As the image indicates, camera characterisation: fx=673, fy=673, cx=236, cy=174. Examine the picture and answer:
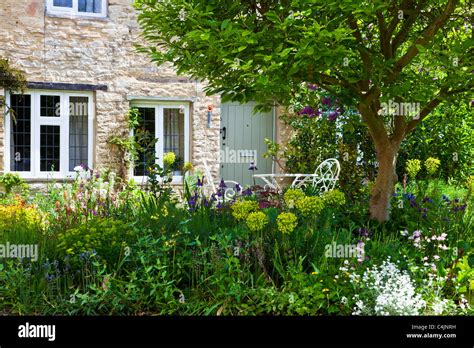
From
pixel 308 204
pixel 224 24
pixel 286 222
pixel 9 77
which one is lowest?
pixel 286 222

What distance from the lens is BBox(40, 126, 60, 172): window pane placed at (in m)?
12.6

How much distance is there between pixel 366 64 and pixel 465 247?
1905mm

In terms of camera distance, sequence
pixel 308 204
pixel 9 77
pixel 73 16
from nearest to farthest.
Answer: pixel 308 204 < pixel 9 77 < pixel 73 16

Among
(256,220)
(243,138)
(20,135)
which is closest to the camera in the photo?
(256,220)

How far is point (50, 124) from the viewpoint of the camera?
1260cm

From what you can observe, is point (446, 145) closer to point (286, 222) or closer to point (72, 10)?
point (72, 10)

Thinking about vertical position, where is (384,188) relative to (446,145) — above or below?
below

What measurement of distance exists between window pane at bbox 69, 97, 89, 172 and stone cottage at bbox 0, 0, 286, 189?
0.02 m

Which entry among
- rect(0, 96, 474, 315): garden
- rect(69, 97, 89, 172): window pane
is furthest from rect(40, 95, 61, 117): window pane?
rect(0, 96, 474, 315): garden
